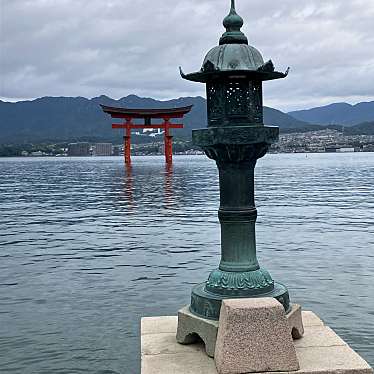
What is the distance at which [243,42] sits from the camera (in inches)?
218

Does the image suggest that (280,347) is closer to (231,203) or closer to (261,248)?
(231,203)

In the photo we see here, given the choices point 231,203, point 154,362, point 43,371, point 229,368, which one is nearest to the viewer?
point 229,368

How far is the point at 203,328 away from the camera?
5.28 meters

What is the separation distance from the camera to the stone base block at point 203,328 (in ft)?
17.0

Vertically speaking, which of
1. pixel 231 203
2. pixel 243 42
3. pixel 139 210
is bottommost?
pixel 139 210

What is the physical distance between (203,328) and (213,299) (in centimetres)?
26

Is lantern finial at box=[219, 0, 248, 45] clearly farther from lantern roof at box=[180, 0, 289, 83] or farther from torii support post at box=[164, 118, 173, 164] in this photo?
torii support post at box=[164, 118, 173, 164]

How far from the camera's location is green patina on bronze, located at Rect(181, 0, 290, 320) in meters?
5.30

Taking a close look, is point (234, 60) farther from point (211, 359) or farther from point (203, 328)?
point (211, 359)

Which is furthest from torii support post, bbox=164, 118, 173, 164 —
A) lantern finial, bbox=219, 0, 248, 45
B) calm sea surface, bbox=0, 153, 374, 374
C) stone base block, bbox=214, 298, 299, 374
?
stone base block, bbox=214, 298, 299, 374

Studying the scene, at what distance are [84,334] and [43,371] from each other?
48.4 inches

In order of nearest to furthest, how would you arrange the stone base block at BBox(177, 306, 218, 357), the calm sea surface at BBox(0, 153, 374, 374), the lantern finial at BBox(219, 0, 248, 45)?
the stone base block at BBox(177, 306, 218, 357) → the lantern finial at BBox(219, 0, 248, 45) → the calm sea surface at BBox(0, 153, 374, 374)

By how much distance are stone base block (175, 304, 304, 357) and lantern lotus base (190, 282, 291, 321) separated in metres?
0.06

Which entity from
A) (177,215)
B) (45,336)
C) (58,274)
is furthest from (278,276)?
(177,215)
